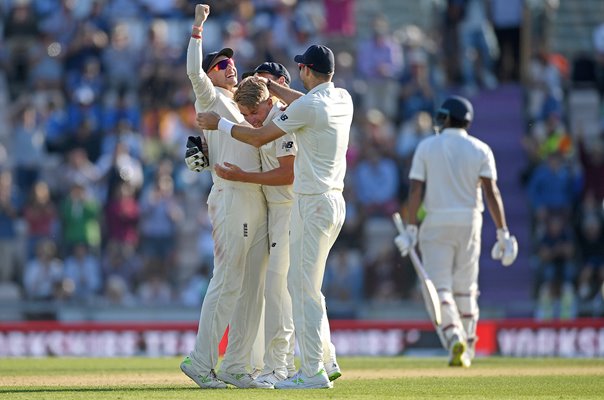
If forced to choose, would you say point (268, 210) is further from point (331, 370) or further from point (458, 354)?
point (458, 354)

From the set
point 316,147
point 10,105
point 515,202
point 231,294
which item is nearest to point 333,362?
point 231,294

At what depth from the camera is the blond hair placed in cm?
1065

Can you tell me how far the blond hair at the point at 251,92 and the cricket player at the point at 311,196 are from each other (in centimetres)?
36

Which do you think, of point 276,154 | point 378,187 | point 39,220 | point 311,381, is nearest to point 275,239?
point 276,154

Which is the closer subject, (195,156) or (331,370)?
(331,370)

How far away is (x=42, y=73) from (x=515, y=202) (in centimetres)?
768

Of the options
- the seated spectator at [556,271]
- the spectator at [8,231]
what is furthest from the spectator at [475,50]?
the spectator at [8,231]

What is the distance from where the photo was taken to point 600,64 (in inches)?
848

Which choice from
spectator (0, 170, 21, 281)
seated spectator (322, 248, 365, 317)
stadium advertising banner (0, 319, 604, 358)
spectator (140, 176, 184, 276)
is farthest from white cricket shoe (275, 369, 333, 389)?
spectator (0, 170, 21, 281)

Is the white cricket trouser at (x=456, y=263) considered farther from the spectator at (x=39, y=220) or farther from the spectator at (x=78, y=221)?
the spectator at (x=39, y=220)

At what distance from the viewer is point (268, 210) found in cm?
1081

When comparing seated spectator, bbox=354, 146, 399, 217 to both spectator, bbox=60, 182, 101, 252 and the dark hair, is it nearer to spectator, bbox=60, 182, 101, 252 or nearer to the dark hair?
spectator, bbox=60, 182, 101, 252

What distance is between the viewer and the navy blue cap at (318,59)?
1034 cm

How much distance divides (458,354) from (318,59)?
13.6 feet
